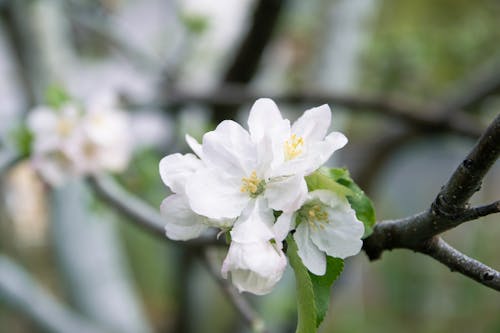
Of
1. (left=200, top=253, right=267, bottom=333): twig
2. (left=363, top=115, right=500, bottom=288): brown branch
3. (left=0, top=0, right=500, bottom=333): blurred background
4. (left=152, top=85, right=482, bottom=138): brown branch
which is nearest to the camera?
(left=363, top=115, right=500, bottom=288): brown branch

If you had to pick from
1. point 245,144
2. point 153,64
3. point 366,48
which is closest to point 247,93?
point 153,64

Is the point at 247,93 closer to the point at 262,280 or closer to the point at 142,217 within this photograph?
the point at 142,217

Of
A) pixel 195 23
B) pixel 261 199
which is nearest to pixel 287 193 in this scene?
pixel 261 199

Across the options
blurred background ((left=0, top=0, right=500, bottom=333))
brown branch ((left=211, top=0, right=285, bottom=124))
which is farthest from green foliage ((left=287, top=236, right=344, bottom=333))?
brown branch ((left=211, top=0, right=285, bottom=124))

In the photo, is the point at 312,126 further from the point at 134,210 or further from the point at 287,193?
the point at 134,210

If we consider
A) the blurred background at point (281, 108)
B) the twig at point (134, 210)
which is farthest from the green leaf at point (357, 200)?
the blurred background at point (281, 108)

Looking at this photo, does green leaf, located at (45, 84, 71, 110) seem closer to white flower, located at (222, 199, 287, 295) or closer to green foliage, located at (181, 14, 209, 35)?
white flower, located at (222, 199, 287, 295)
